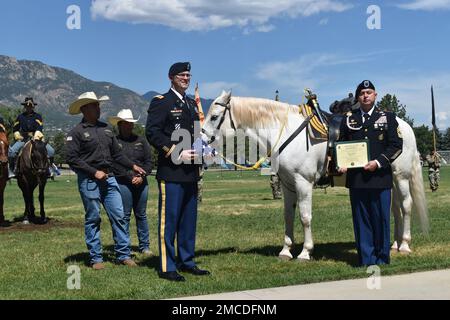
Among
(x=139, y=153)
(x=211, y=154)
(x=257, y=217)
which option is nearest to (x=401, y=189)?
(x=211, y=154)

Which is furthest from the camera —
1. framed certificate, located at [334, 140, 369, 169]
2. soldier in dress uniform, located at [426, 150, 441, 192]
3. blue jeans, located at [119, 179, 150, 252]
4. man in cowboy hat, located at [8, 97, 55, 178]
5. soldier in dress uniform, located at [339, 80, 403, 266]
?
soldier in dress uniform, located at [426, 150, 441, 192]

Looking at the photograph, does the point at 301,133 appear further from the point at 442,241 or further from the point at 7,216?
the point at 7,216

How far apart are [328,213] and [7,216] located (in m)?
9.74

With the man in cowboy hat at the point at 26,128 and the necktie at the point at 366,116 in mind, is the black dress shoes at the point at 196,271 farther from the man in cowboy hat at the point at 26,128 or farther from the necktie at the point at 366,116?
the man in cowboy hat at the point at 26,128

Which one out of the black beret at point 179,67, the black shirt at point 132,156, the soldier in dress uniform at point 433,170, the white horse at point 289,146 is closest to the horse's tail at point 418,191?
the white horse at point 289,146

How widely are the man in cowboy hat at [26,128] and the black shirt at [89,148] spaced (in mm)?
6968

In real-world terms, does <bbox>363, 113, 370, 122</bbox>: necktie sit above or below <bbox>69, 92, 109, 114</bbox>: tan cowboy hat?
below

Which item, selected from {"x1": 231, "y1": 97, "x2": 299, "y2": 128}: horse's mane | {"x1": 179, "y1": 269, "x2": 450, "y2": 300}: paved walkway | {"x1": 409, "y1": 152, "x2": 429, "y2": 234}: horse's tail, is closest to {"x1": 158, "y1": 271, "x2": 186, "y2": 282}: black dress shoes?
{"x1": 179, "y1": 269, "x2": 450, "y2": 300}: paved walkway

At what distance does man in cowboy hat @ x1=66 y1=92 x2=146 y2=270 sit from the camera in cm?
748

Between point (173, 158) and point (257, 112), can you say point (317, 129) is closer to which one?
point (257, 112)

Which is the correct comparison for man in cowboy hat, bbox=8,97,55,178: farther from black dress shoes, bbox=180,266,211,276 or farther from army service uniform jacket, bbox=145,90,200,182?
black dress shoes, bbox=180,266,211,276

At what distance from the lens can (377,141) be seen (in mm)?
7441

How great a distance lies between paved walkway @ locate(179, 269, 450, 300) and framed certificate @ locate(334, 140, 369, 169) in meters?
1.66
